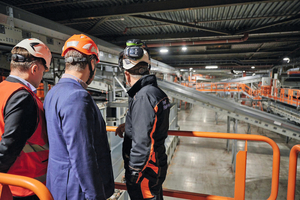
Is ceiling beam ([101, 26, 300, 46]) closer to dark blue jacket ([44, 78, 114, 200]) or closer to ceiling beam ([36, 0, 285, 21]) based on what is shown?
ceiling beam ([36, 0, 285, 21])

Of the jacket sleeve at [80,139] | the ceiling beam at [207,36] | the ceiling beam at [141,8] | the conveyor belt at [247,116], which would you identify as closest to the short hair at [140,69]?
the jacket sleeve at [80,139]

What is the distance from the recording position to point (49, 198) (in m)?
0.95

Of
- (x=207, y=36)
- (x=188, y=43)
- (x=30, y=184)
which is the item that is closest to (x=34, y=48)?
(x=30, y=184)

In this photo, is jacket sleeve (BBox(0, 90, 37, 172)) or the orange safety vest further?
the orange safety vest

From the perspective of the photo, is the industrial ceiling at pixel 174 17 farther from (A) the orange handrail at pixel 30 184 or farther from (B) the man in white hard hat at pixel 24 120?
(A) the orange handrail at pixel 30 184

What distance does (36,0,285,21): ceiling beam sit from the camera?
4160 mm

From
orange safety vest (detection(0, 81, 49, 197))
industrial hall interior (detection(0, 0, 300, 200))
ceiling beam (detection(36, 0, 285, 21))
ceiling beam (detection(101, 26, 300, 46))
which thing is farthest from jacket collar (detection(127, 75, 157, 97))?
ceiling beam (detection(101, 26, 300, 46))

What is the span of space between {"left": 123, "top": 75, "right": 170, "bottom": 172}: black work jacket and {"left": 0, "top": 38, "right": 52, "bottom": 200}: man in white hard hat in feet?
2.29

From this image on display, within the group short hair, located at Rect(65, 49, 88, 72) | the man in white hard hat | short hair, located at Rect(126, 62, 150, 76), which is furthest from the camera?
short hair, located at Rect(126, 62, 150, 76)

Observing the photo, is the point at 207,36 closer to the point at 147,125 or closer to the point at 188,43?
the point at 188,43

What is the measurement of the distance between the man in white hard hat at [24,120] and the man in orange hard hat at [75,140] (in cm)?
17

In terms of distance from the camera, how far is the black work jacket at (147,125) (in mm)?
1370

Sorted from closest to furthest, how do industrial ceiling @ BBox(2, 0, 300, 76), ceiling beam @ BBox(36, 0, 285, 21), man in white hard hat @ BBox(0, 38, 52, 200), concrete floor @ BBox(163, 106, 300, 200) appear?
man in white hard hat @ BBox(0, 38, 52, 200) < ceiling beam @ BBox(36, 0, 285, 21) < industrial ceiling @ BBox(2, 0, 300, 76) < concrete floor @ BBox(163, 106, 300, 200)

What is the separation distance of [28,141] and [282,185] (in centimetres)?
897
